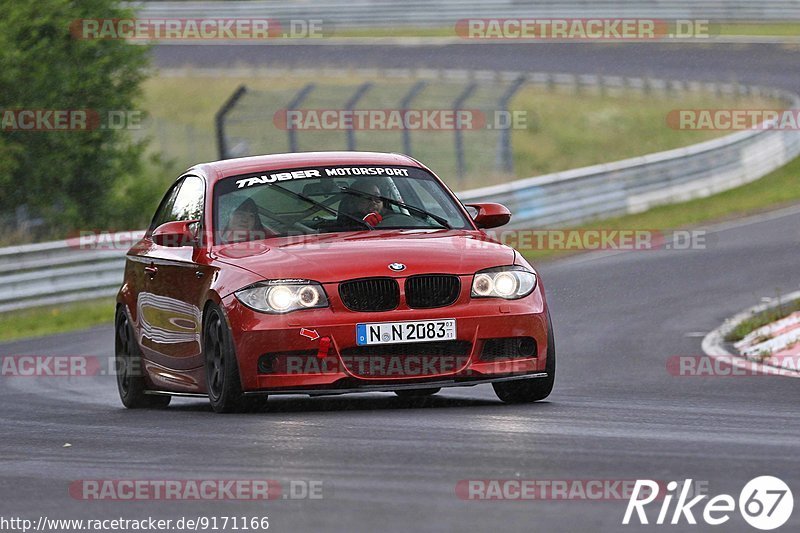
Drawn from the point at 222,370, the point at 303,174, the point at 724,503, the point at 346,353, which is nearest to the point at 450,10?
the point at 303,174

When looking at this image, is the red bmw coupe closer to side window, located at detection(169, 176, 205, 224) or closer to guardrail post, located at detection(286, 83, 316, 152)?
side window, located at detection(169, 176, 205, 224)

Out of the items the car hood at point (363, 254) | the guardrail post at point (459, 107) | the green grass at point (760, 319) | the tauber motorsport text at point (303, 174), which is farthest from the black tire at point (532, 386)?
the guardrail post at point (459, 107)

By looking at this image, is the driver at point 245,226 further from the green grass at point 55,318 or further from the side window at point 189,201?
the green grass at point 55,318

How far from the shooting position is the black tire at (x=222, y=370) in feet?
28.5

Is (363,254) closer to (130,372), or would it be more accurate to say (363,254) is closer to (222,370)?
(222,370)

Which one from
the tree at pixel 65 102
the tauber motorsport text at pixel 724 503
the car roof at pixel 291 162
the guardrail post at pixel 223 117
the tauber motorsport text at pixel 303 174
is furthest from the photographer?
the tree at pixel 65 102

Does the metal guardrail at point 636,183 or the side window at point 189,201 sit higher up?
the side window at point 189,201

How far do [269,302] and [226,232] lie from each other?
1087 millimetres

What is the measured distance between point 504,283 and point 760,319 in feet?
18.2

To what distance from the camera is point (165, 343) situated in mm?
10031

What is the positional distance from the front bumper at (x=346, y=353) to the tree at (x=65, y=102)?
14.3 metres

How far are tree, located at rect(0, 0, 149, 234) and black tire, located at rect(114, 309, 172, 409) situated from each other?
11452 mm

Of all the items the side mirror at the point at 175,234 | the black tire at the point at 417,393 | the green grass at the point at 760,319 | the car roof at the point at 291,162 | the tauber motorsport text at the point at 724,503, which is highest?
the car roof at the point at 291,162

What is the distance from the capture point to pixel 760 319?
542 inches
